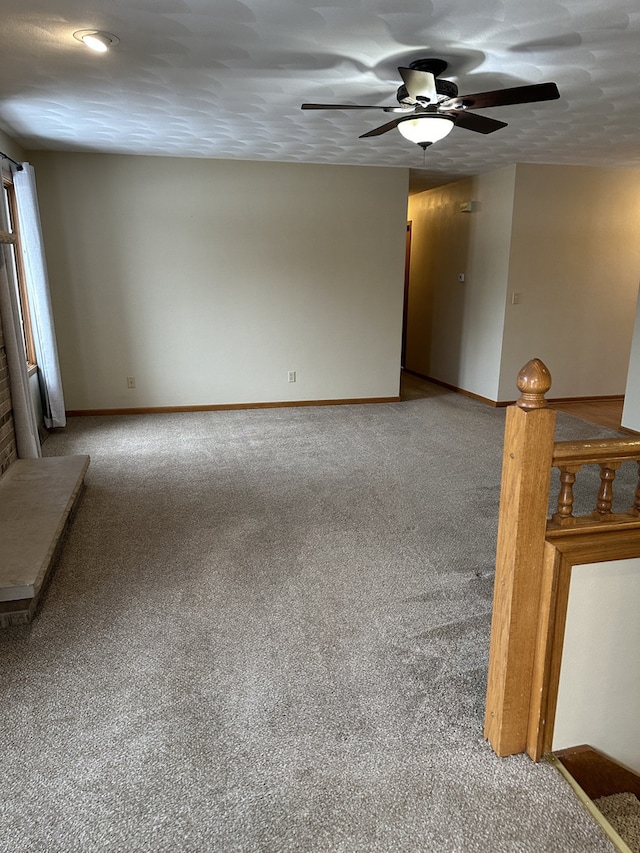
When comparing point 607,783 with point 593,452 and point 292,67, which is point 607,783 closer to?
point 593,452

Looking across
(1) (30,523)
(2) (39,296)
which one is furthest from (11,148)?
(1) (30,523)

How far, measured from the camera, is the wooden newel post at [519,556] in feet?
4.59

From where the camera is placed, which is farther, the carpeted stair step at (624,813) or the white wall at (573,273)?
the white wall at (573,273)

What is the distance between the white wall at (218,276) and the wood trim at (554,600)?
4667 millimetres

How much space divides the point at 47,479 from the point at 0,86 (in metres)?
2.28

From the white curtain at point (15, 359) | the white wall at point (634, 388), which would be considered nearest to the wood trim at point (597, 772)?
the white curtain at point (15, 359)

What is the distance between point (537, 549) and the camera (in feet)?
4.93

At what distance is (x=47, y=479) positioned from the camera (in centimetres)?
334

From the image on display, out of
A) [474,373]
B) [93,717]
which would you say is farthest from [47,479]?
[474,373]

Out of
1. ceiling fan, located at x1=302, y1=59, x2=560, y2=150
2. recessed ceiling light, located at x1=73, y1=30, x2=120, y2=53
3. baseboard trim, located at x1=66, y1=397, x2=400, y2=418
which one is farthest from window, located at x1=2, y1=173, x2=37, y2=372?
ceiling fan, located at x1=302, y1=59, x2=560, y2=150

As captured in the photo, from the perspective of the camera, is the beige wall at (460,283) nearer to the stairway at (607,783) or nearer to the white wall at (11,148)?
the white wall at (11,148)

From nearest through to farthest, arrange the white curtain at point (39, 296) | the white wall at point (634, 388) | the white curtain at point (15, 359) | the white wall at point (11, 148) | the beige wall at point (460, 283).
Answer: the white curtain at point (15, 359) < the white wall at point (11, 148) < the white curtain at point (39, 296) < the white wall at point (634, 388) < the beige wall at point (460, 283)

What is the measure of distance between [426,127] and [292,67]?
2.50ft

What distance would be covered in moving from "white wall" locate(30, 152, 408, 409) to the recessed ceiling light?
274cm
